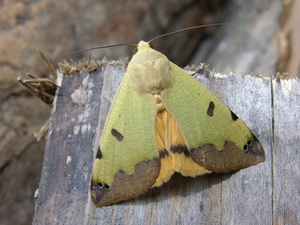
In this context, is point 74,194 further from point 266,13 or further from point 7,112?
point 266,13

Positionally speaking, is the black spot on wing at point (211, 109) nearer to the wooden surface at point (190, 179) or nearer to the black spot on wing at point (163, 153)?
the wooden surface at point (190, 179)

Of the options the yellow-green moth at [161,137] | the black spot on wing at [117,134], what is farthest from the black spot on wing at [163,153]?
the black spot on wing at [117,134]

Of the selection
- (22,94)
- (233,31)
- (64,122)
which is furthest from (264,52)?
(64,122)

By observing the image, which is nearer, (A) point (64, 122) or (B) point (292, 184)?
(B) point (292, 184)

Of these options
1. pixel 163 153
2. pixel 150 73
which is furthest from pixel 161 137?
pixel 150 73

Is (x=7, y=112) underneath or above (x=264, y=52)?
underneath

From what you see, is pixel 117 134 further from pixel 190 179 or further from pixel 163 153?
pixel 190 179
